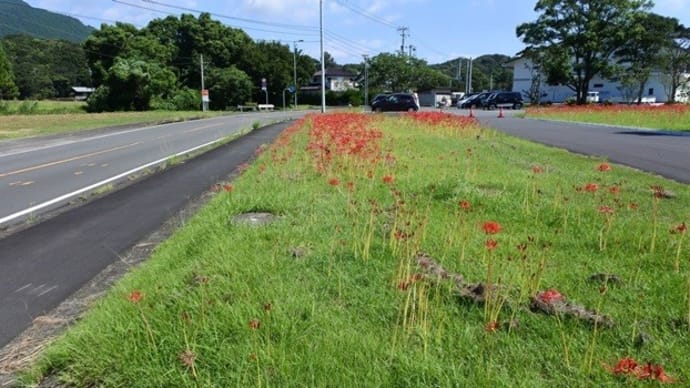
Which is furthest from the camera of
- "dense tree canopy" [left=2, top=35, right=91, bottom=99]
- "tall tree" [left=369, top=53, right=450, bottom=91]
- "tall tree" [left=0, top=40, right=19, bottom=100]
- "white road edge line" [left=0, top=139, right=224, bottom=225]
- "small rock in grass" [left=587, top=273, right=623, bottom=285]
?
"dense tree canopy" [left=2, top=35, right=91, bottom=99]

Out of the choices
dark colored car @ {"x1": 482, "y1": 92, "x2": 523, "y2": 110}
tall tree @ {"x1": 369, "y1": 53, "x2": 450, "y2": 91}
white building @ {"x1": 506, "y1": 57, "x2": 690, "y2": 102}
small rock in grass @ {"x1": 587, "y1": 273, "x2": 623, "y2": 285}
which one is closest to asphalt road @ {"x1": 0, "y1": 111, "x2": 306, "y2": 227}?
small rock in grass @ {"x1": 587, "y1": 273, "x2": 623, "y2": 285}

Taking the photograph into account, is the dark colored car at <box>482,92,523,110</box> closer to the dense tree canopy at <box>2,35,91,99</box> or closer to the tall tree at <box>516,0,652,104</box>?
the tall tree at <box>516,0,652,104</box>

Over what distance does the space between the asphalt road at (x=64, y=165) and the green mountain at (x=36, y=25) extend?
59.3 meters

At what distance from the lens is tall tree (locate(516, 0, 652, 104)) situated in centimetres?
4922

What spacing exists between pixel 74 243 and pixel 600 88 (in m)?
74.4

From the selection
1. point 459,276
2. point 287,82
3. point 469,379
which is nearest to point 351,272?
point 459,276

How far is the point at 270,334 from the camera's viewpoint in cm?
285

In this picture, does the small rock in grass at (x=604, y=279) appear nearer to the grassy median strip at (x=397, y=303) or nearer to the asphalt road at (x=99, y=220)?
the grassy median strip at (x=397, y=303)

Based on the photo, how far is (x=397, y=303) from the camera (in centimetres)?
326

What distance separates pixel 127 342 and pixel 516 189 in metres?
5.34

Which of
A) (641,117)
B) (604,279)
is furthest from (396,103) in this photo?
(604,279)

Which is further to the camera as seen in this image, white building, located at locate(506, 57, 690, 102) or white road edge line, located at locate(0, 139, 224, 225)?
white building, located at locate(506, 57, 690, 102)

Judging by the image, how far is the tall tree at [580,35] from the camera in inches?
1938

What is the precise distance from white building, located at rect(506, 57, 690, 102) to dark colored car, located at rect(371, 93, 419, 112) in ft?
96.9
